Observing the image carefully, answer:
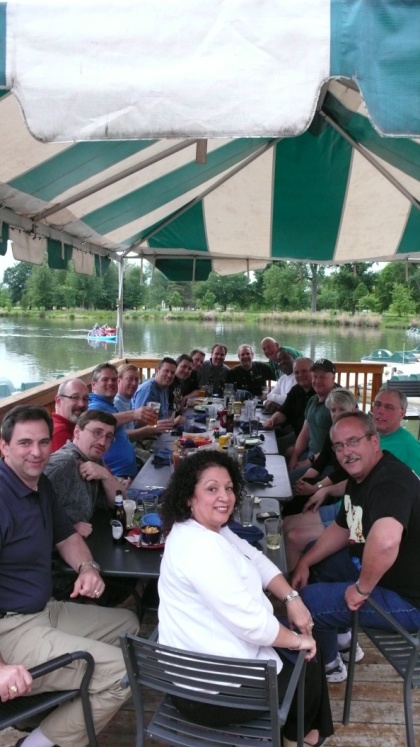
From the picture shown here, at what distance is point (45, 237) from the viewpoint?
4.33 m

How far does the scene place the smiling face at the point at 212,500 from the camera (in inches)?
69.2

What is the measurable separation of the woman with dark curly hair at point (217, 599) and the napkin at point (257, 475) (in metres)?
1.01

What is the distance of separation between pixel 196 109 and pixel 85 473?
5.22 ft

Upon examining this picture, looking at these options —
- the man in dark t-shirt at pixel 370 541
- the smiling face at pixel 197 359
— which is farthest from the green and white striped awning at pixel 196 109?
the smiling face at pixel 197 359

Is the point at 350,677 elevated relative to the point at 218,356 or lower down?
lower down

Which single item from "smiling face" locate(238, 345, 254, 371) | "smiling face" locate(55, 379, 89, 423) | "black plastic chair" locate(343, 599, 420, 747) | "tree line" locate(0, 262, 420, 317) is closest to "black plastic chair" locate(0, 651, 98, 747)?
"black plastic chair" locate(343, 599, 420, 747)

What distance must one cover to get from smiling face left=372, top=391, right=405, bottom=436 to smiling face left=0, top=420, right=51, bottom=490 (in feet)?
5.95

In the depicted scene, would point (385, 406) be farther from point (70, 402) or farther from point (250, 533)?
point (70, 402)

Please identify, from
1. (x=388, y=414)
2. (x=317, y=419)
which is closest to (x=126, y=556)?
(x=388, y=414)

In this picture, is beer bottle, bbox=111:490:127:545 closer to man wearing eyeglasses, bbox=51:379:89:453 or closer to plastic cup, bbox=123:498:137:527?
plastic cup, bbox=123:498:137:527

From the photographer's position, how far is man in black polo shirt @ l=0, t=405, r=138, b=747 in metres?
1.81

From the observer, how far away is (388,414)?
304 centimetres

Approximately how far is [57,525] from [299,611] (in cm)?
92

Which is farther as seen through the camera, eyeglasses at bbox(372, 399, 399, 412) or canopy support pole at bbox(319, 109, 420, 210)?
canopy support pole at bbox(319, 109, 420, 210)
